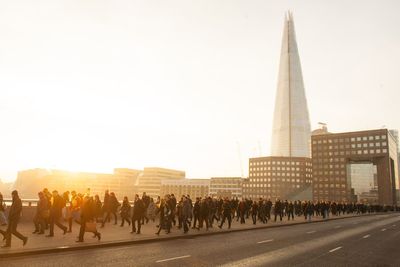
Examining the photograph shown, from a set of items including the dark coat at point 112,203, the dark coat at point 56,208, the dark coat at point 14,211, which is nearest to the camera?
the dark coat at point 14,211

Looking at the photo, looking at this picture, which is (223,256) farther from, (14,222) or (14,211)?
(14,211)

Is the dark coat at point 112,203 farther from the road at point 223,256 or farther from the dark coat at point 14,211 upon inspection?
the dark coat at point 14,211

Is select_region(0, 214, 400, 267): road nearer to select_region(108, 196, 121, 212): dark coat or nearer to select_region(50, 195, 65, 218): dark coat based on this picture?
select_region(50, 195, 65, 218): dark coat

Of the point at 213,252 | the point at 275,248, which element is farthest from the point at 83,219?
the point at 275,248

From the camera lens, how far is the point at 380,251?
14.9 m

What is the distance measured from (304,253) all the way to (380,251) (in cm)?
350

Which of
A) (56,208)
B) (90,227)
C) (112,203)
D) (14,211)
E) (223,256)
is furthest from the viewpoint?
(112,203)

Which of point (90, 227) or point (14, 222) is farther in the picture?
point (90, 227)

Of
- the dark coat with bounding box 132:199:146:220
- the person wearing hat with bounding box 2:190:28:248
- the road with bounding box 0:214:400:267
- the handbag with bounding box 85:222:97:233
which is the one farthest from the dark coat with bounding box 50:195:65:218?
the road with bounding box 0:214:400:267

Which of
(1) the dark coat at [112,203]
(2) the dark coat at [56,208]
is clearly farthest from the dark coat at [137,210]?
(1) the dark coat at [112,203]

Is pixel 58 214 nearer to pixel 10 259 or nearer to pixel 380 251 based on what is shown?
pixel 10 259

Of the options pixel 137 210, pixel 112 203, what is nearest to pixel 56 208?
pixel 137 210

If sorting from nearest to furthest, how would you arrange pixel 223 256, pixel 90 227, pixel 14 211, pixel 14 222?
pixel 223 256 < pixel 14 222 < pixel 14 211 < pixel 90 227

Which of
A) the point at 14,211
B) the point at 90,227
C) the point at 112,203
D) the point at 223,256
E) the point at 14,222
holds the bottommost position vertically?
the point at 223,256
